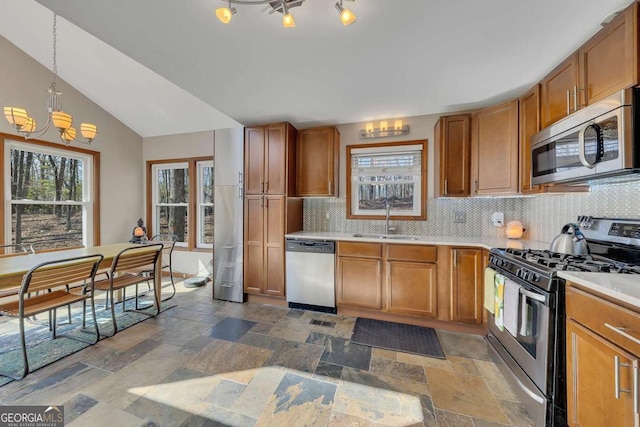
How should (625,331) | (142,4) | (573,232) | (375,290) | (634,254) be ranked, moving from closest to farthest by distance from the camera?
(625,331)
(142,4)
(634,254)
(573,232)
(375,290)

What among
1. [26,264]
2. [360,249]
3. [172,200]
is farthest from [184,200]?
[360,249]

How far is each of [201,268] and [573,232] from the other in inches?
184

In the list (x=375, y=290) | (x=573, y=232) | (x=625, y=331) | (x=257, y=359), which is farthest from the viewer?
(x=375, y=290)

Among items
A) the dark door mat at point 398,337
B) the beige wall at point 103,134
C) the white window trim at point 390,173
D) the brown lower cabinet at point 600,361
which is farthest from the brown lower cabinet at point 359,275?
the beige wall at point 103,134

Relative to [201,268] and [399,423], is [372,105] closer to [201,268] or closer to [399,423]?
[399,423]

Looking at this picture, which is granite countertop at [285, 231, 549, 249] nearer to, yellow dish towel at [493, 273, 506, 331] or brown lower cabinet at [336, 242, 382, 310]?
brown lower cabinet at [336, 242, 382, 310]

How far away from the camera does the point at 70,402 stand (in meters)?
1.51

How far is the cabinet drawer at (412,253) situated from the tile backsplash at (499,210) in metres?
0.59

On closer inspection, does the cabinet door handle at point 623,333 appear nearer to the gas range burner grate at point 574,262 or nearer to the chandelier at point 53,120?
the gas range burner grate at point 574,262

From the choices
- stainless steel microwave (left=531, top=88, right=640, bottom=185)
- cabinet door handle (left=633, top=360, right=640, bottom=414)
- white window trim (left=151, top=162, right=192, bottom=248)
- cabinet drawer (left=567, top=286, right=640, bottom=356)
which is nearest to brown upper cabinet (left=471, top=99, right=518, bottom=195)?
stainless steel microwave (left=531, top=88, right=640, bottom=185)

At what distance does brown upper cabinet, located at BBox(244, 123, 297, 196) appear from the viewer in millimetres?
3068

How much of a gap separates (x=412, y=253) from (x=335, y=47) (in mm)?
2015

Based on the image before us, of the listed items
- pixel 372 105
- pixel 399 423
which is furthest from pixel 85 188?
pixel 399 423

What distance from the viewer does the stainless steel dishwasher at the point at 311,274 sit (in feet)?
9.44
